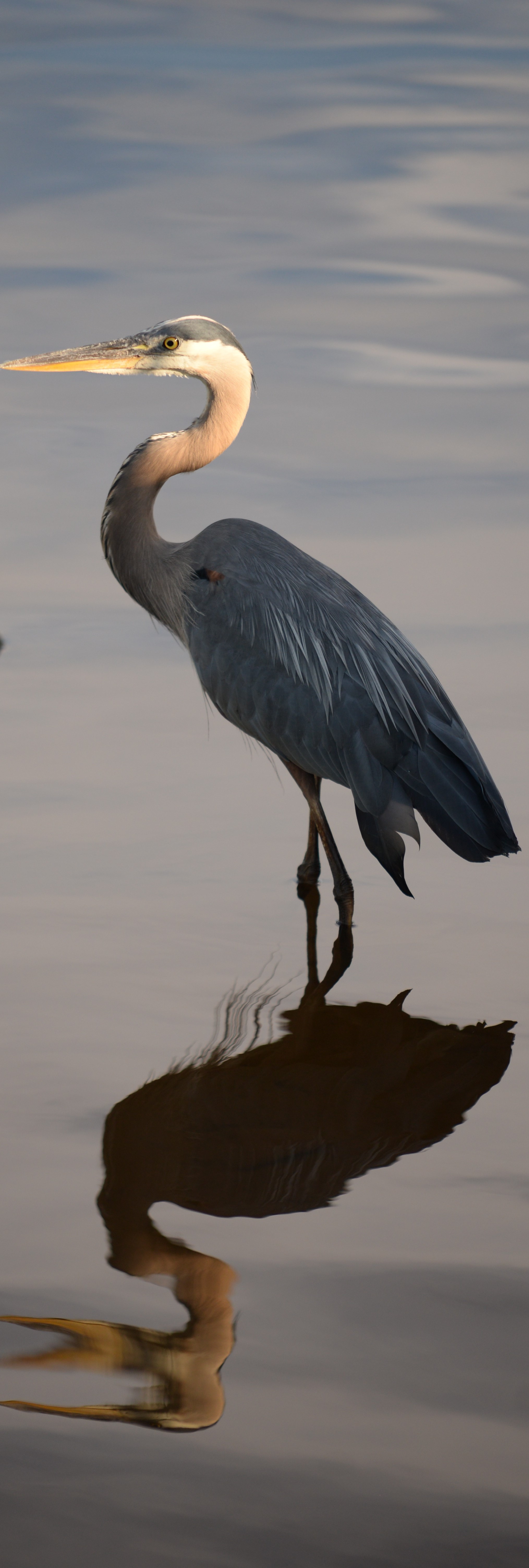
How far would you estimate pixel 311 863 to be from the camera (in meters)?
4.95

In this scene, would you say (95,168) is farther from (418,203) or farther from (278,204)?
(418,203)

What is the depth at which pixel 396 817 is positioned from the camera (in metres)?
4.53

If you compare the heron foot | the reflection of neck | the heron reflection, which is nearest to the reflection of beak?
the heron foot

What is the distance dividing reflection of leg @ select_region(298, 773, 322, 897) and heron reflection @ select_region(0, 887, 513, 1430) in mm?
517

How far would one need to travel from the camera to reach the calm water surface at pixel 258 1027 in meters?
2.51

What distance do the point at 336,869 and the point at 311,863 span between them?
1.04 ft

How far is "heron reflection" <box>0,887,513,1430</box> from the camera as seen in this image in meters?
2.74

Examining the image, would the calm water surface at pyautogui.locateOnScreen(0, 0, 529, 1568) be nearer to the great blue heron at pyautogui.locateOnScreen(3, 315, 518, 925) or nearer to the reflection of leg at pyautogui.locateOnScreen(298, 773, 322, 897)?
the reflection of leg at pyautogui.locateOnScreen(298, 773, 322, 897)

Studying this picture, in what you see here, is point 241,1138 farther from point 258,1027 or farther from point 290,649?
point 290,649

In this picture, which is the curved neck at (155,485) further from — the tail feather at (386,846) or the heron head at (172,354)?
the tail feather at (386,846)

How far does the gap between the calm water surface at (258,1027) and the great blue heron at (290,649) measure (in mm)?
357

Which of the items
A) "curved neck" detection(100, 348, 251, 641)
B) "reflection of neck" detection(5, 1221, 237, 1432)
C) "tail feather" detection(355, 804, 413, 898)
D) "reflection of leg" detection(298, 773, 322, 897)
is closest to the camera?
"reflection of neck" detection(5, 1221, 237, 1432)

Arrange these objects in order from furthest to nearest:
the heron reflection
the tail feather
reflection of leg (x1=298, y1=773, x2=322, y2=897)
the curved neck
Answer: the curved neck
reflection of leg (x1=298, y1=773, x2=322, y2=897)
the tail feather
the heron reflection

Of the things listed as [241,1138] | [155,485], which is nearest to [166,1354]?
[241,1138]
